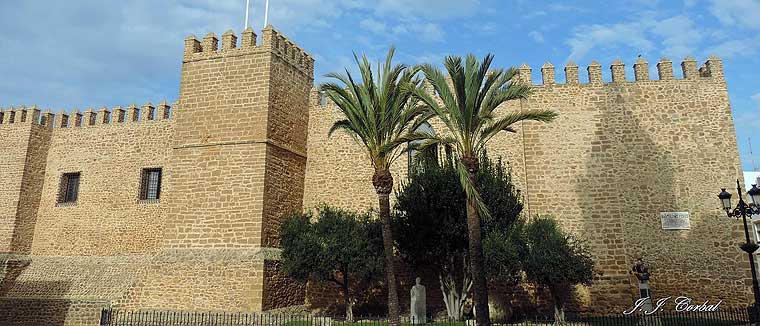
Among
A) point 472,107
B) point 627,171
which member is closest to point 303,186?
point 472,107

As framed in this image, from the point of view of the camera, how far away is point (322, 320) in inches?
496

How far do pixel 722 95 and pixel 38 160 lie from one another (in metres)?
23.5

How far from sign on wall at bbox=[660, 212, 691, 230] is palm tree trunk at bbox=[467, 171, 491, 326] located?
772 cm

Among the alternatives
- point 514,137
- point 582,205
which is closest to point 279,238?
point 514,137

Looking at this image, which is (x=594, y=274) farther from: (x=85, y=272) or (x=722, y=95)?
(x=85, y=272)

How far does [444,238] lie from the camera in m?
13.7

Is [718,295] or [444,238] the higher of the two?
[444,238]

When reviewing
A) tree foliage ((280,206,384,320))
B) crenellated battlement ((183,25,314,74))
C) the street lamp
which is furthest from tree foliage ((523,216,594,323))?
crenellated battlement ((183,25,314,74))

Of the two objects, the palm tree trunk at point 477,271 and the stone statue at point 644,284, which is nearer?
the palm tree trunk at point 477,271

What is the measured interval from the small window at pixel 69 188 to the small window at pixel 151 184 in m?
2.95

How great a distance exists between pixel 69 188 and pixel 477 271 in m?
16.7

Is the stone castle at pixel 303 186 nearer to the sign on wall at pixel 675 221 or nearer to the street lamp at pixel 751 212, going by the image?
the sign on wall at pixel 675 221

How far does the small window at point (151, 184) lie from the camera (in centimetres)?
1878
